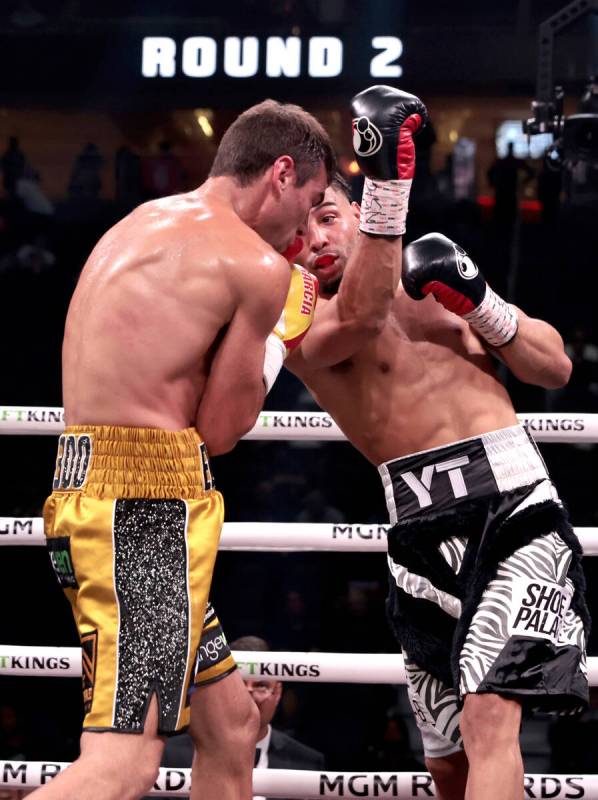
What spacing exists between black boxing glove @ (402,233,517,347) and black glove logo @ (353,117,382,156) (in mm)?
239

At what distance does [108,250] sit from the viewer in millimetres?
2205

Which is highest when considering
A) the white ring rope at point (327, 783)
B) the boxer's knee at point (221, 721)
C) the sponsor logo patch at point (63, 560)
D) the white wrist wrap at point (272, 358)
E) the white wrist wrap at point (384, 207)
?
the white wrist wrap at point (384, 207)

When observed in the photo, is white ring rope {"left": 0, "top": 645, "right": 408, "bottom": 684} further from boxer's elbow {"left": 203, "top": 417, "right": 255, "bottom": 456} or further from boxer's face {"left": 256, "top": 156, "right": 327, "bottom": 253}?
boxer's face {"left": 256, "top": 156, "right": 327, "bottom": 253}

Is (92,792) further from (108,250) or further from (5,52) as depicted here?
(5,52)

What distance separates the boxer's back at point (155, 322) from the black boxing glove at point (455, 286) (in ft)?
1.30

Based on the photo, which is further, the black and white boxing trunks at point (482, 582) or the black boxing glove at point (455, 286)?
the black boxing glove at point (455, 286)

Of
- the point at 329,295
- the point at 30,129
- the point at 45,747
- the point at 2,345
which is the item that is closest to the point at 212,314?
the point at 329,295

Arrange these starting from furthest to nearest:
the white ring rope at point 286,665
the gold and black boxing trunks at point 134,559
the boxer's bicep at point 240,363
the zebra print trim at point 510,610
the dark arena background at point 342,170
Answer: the dark arena background at point 342,170
the white ring rope at point 286,665
the zebra print trim at point 510,610
the boxer's bicep at point 240,363
the gold and black boxing trunks at point 134,559

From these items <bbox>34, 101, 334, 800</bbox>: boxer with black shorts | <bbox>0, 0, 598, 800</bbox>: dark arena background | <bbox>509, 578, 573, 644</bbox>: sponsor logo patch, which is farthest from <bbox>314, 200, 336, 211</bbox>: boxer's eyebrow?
<bbox>0, 0, 598, 800</bbox>: dark arena background

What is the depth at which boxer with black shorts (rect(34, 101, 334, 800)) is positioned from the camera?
2012mm

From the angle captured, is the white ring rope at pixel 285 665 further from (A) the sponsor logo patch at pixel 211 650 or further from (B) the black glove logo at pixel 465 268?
(B) the black glove logo at pixel 465 268

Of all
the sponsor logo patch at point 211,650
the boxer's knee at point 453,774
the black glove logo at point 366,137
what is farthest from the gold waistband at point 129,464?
the boxer's knee at point 453,774

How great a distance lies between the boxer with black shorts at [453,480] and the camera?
88.9 inches

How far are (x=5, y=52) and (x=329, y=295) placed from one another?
464 centimetres
